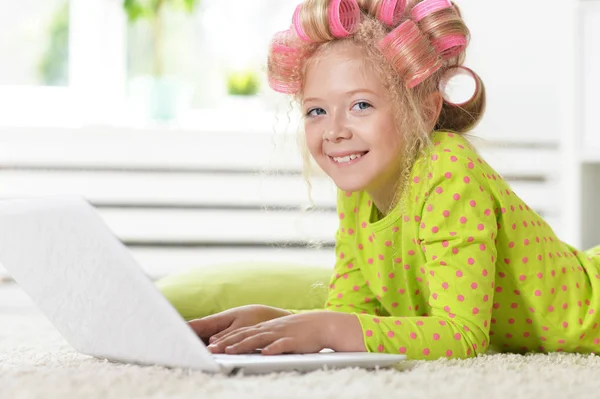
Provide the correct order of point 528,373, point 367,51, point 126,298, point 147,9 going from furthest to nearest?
point 147,9
point 367,51
point 528,373
point 126,298

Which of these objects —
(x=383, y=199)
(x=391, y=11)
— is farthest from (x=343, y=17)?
(x=383, y=199)

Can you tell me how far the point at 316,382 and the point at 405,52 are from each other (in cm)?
55

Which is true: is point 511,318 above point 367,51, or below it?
below

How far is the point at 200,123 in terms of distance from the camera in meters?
3.25

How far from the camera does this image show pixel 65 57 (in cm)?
330

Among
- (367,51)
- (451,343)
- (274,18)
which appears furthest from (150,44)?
(451,343)

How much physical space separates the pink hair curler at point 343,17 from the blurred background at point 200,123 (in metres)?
1.41

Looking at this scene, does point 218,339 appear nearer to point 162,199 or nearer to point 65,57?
point 162,199

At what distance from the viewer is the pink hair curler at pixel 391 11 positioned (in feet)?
4.30

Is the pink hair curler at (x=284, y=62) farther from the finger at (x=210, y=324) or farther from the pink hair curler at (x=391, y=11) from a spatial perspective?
the finger at (x=210, y=324)

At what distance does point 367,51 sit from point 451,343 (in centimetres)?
44

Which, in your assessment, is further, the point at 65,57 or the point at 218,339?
the point at 65,57

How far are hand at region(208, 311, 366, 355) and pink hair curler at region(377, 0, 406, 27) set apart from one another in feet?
1.51

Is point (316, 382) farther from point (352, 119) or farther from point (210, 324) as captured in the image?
point (352, 119)
